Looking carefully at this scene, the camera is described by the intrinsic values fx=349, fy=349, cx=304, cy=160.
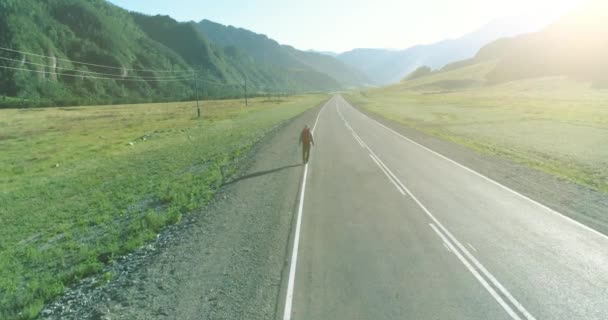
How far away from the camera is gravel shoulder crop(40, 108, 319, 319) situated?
609 centimetres

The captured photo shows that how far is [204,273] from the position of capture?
286 inches

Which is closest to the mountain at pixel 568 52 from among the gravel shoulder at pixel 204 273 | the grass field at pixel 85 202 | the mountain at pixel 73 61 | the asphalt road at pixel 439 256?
the asphalt road at pixel 439 256

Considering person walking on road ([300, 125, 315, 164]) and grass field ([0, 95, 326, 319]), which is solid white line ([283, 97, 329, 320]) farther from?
person walking on road ([300, 125, 315, 164])

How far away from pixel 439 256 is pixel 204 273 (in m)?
5.15

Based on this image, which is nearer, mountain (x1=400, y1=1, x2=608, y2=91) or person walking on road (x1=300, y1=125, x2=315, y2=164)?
person walking on road (x1=300, y1=125, x2=315, y2=164)

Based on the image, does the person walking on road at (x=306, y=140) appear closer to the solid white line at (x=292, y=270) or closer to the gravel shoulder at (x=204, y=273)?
the gravel shoulder at (x=204, y=273)

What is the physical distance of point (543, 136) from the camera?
29969 mm

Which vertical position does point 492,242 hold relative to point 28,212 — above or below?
above

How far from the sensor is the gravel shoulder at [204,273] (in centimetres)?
609

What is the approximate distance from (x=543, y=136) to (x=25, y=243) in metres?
35.2

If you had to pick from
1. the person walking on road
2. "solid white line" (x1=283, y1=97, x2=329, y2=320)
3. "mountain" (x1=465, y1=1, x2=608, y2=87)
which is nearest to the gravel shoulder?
"solid white line" (x1=283, y1=97, x2=329, y2=320)

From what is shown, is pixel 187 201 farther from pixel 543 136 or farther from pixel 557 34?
pixel 557 34

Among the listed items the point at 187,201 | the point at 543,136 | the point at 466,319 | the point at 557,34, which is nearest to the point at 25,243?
the point at 187,201

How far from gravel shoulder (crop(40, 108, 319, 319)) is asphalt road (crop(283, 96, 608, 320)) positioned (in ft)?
1.75
